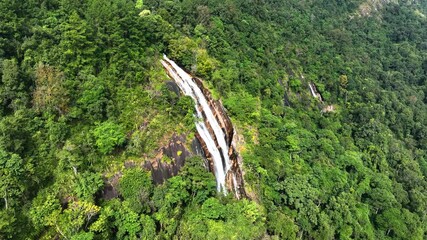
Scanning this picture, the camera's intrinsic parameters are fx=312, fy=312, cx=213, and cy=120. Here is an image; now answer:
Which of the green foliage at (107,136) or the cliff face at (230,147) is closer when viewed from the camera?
the green foliage at (107,136)

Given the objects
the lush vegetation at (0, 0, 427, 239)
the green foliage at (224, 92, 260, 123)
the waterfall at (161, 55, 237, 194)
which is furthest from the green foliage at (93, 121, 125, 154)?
the green foliage at (224, 92, 260, 123)

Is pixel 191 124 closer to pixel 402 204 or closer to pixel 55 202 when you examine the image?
pixel 55 202

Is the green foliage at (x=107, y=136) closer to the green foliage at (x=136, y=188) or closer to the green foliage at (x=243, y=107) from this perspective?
the green foliage at (x=136, y=188)

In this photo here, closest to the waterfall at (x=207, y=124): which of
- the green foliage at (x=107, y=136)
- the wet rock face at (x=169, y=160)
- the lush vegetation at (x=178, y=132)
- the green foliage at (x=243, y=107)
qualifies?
the lush vegetation at (x=178, y=132)

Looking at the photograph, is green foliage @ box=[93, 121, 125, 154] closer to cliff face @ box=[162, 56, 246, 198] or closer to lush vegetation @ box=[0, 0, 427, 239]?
lush vegetation @ box=[0, 0, 427, 239]

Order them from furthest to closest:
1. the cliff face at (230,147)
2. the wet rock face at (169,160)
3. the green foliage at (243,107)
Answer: the green foliage at (243,107), the cliff face at (230,147), the wet rock face at (169,160)

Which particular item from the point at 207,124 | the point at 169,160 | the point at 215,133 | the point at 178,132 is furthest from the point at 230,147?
the point at 169,160

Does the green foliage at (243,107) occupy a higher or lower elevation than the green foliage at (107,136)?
lower
